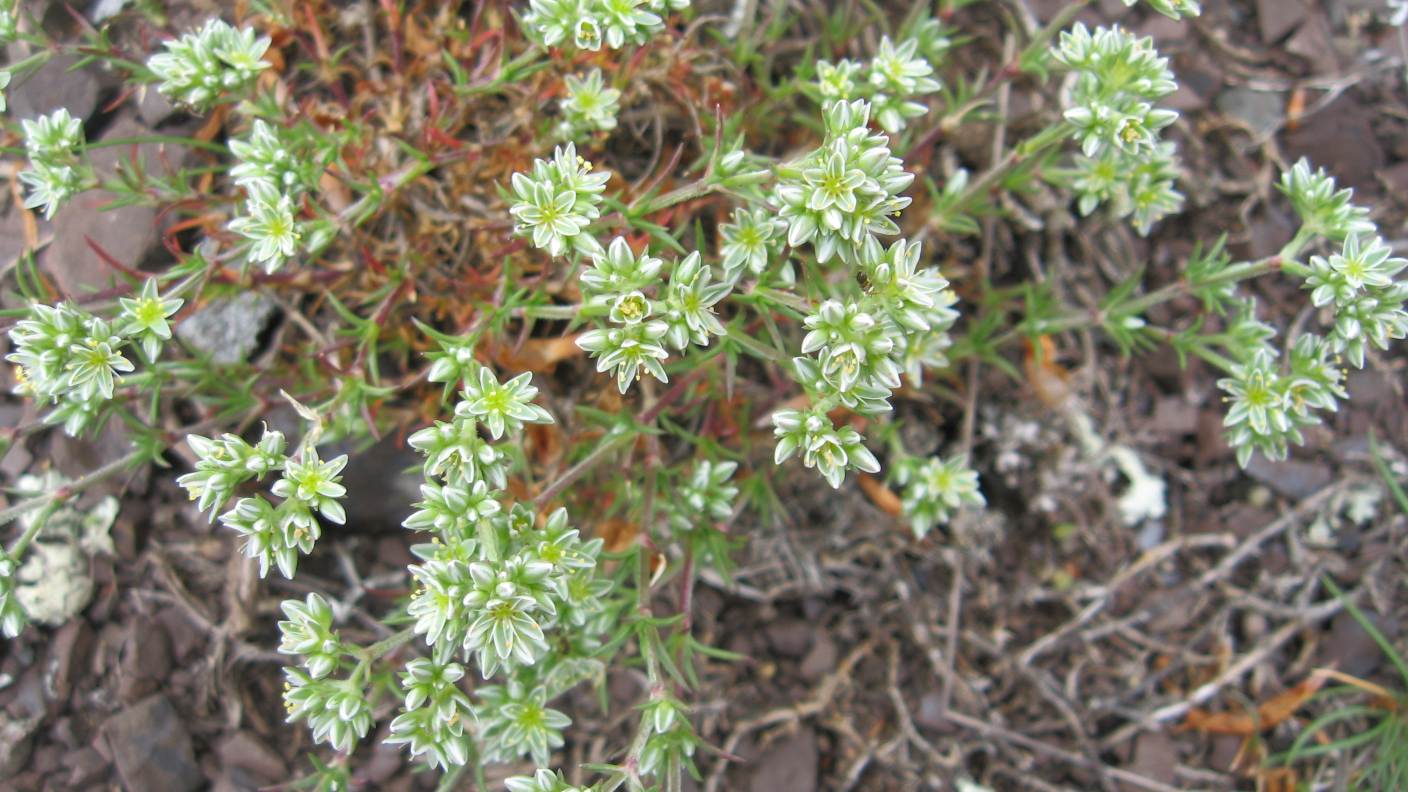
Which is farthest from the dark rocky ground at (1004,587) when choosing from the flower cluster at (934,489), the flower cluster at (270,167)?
the flower cluster at (270,167)

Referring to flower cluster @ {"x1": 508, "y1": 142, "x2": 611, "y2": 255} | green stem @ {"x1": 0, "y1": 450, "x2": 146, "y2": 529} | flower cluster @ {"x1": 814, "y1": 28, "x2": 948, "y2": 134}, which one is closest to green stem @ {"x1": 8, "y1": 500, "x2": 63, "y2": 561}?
green stem @ {"x1": 0, "y1": 450, "x2": 146, "y2": 529}

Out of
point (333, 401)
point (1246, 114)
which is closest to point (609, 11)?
point (333, 401)

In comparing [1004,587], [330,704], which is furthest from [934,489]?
[330,704]

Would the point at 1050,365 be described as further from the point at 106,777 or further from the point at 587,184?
the point at 106,777

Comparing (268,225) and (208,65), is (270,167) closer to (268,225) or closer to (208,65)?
(268,225)

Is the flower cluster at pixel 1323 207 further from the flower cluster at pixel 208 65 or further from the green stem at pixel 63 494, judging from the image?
the green stem at pixel 63 494
